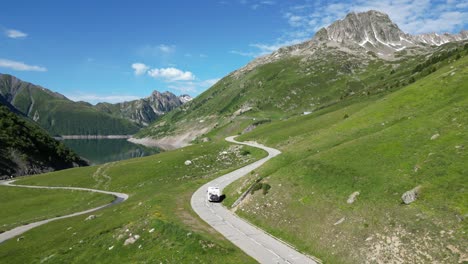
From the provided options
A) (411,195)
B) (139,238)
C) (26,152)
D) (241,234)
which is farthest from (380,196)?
(26,152)

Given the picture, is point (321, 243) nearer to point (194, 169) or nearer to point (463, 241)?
point (463, 241)

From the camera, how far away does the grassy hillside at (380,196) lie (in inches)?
1057

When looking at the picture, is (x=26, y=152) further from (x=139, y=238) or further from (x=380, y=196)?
(x=380, y=196)

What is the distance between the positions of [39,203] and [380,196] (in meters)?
78.7

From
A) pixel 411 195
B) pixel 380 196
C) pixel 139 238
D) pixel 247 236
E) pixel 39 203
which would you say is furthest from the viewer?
pixel 39 203

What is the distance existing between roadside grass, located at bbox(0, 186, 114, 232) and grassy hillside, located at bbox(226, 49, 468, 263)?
1559 inches

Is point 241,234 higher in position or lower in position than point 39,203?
higher

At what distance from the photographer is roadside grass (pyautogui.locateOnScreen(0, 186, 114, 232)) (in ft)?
221

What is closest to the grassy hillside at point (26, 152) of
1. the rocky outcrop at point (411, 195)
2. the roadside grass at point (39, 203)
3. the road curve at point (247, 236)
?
the roadside grass at point (39, 203)

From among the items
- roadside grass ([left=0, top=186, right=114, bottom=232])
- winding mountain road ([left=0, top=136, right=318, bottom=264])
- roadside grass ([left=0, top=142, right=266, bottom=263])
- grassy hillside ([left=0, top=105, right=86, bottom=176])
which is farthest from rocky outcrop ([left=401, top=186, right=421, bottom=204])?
grassy hillside ([left=0, top=105, right=86, bottom=176])

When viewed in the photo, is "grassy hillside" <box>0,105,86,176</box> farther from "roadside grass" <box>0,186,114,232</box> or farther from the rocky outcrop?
the rocky outcrop

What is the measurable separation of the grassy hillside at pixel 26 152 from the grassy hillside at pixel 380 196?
12143 centimetres

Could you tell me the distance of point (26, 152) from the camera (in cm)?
14912

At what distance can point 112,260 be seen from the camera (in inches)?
1341
